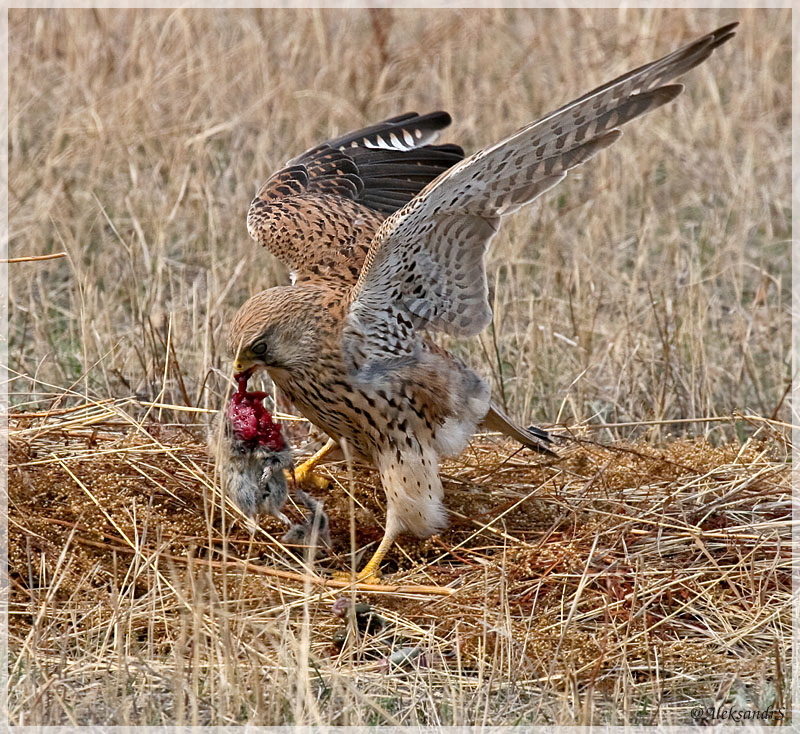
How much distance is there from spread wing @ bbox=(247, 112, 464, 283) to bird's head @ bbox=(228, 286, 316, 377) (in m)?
0.57

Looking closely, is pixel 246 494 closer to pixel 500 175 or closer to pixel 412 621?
pixel 412 621

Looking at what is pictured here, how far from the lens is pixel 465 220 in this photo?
3.80 meters

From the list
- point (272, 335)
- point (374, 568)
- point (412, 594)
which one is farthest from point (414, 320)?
point (412, 594)

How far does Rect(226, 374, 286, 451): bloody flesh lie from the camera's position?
381cm

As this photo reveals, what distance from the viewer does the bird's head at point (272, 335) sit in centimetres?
374

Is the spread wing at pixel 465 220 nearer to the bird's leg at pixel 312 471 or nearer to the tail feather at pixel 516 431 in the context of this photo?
the tail feather at pixel 516 431

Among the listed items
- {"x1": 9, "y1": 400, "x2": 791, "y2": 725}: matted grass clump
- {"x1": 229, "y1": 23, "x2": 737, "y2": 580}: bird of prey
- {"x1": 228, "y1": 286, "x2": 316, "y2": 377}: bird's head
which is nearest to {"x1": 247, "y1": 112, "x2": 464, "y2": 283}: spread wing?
{"x1": 229, "y1": 23, "x2": 737, "y2": 580}: bird of prey

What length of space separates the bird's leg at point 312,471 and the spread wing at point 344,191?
25.0 inches

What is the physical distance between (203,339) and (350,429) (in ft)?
5.11

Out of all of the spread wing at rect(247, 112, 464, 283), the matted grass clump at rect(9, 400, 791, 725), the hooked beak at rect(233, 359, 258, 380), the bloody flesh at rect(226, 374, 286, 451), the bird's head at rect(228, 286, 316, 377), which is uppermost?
the spread wing at rect(247, 112, 464, 283)

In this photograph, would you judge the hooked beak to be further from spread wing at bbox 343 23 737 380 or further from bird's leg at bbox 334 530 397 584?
bird's leg at bbox 334 530 397 584

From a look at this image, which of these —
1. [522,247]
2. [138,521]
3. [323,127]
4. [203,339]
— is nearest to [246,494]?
[138,521]

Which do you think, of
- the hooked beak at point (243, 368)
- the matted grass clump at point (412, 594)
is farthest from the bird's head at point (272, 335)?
the matted grass clump at point (412, 594)

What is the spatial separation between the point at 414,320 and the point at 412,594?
94 centimetres
